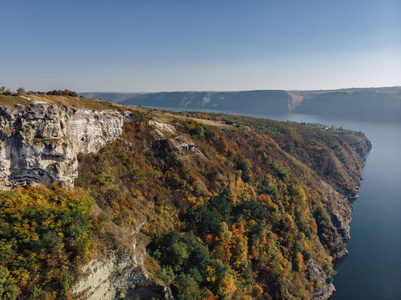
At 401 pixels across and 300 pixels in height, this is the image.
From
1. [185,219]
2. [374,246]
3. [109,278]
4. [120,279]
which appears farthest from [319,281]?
[109,278]

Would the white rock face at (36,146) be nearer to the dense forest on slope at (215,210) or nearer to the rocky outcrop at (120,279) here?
the dense forest on slope at (215,210)

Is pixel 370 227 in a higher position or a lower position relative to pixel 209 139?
lower

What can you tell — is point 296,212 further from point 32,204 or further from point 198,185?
point 32,204

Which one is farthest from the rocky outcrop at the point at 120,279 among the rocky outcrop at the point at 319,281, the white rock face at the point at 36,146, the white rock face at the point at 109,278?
→ the rocky outcrop at the point at 319,281

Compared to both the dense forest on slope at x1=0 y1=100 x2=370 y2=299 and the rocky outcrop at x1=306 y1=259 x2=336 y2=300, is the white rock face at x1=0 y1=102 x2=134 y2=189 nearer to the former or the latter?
the dense forest on slope at x1=0 y1=100 x2=370 y2=299

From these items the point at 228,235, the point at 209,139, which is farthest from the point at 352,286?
the point at 209,139

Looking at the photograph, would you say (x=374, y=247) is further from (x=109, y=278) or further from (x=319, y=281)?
(x=109, y=278)

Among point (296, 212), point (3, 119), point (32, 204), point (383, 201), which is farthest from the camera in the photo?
point (383, 201)
